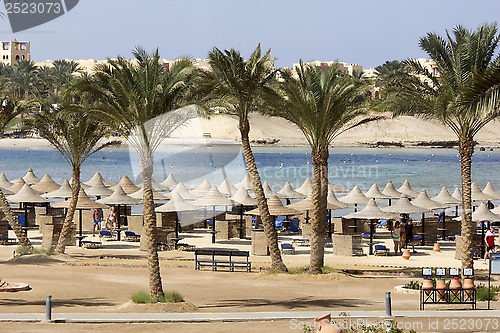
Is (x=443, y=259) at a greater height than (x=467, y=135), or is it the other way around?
(x=467, y=135)

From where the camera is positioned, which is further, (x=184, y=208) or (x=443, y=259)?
(x=184, y=208)

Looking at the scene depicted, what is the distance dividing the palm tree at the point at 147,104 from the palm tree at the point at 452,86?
23.2ft

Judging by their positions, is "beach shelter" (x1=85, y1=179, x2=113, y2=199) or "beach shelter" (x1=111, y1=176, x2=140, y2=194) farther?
"beach shelter" (x1=111, y1=176, x2=140, y2=194)

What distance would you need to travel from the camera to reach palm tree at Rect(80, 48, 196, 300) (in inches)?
918

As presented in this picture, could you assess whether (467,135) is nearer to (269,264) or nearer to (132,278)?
(269,264)

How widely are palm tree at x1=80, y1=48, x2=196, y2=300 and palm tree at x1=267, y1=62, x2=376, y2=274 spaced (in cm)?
572

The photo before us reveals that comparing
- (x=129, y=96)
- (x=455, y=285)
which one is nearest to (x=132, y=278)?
(x=129, y=96)

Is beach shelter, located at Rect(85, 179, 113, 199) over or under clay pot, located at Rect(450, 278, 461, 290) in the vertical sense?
over

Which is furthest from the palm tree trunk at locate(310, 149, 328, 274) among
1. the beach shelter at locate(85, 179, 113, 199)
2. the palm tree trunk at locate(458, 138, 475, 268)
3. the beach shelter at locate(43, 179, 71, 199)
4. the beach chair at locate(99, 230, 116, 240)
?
the beach shelter at locate(85, 179, 113, 199)

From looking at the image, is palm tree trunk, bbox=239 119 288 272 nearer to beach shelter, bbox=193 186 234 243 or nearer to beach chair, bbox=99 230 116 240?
beach shelter, bbox=193 186 234 243

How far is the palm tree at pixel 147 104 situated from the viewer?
918 inches

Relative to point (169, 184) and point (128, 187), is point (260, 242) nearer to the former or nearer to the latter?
point (128, 187)

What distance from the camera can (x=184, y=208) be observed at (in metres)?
38.6

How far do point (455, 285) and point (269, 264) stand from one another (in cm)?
1002
